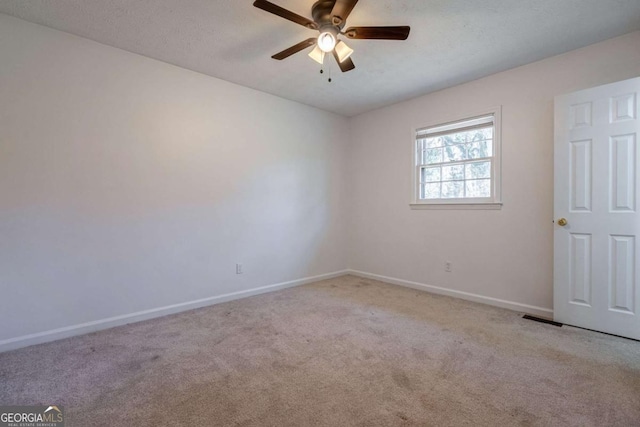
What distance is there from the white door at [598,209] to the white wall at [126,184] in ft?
9.80

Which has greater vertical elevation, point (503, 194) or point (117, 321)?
point (503, 194)

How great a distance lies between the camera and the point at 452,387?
5.78 feet

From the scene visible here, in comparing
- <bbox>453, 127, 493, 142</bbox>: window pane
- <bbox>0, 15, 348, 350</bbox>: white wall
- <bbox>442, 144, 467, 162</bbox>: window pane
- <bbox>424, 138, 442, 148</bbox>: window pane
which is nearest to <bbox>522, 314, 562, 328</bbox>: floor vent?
<bbox>442, 144, 467, 162</bbox>: window pane

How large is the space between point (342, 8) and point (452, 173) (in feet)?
8.20

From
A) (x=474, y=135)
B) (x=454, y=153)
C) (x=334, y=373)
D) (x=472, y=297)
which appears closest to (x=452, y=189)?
(x=454, y=153)

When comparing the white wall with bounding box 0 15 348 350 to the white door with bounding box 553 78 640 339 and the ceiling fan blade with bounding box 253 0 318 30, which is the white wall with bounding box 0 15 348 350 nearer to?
the ceiling fan blade with bounding box 253 0 318 30

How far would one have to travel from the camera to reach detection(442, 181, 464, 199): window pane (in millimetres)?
3621

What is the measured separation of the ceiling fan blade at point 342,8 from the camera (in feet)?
6.07

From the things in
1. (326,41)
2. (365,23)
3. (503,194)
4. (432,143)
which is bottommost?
(503,194)

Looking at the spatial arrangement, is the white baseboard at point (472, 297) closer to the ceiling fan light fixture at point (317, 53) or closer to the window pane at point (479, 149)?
the window pane at point (479, 149)

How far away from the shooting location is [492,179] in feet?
10.9

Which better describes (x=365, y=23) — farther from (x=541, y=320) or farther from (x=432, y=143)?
(x=541, y=320)

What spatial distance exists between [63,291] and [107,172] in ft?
3.58

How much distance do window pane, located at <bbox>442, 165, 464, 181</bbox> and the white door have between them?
1001mm
